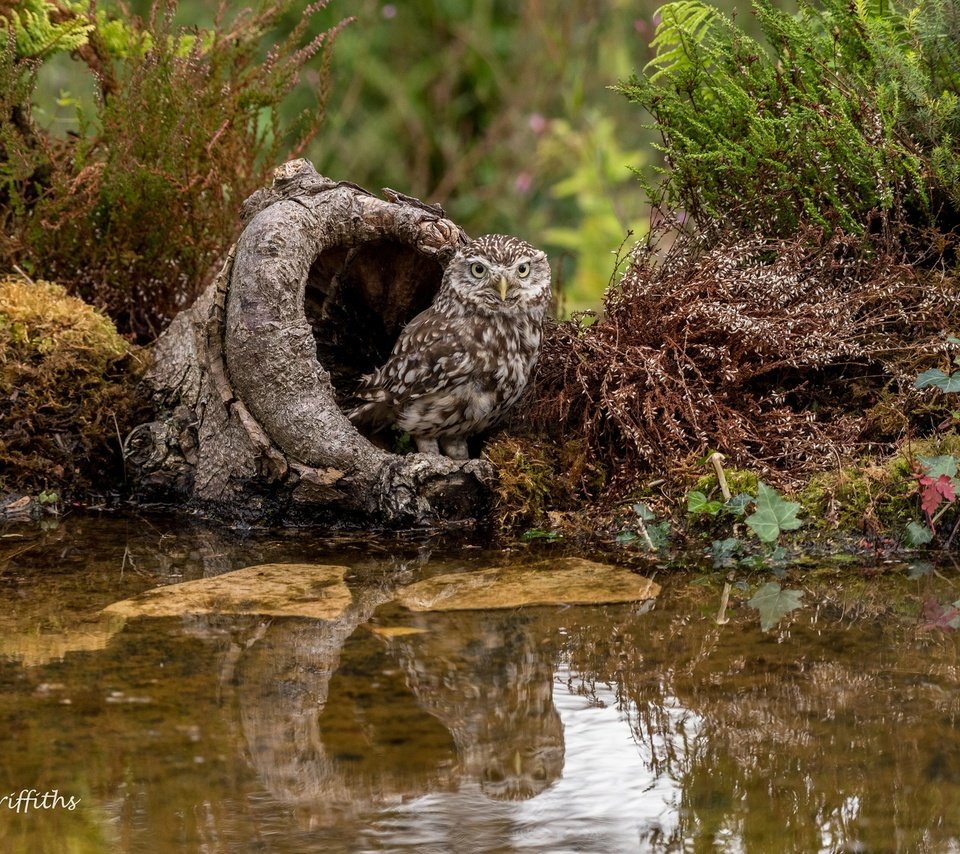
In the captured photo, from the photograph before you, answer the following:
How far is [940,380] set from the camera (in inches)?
152

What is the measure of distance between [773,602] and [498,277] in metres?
1.57

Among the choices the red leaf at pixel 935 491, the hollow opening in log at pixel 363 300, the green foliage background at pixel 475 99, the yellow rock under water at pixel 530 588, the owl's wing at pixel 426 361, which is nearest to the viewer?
the yellow rock under water at pixel 530 588

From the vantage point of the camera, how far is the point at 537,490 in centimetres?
421

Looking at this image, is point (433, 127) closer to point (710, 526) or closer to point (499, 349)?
point (499, 349)

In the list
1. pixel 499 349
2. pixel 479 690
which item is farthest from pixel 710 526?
pixel 479 690

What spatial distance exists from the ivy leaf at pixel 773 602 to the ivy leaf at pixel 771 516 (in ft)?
0.68

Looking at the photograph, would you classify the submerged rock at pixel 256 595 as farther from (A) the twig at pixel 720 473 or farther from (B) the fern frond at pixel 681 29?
(B) the fern frond at pixel 681 29

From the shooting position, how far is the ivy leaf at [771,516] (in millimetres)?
3750

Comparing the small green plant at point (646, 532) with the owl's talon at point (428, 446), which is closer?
the small green plant at point (646, 532)

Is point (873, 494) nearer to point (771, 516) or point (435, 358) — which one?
point (771, 516)

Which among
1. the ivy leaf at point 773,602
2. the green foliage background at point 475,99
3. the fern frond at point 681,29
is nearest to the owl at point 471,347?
the fern frond at point 681,29

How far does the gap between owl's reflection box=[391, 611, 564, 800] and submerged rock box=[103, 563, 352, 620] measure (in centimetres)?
37

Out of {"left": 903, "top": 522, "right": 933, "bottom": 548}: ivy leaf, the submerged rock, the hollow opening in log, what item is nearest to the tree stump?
the hollow opening in log

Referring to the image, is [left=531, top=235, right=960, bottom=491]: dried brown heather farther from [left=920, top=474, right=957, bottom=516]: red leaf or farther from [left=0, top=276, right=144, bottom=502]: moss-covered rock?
[left=0, top=276, right=144, bottom=502]: moss-covered rock
